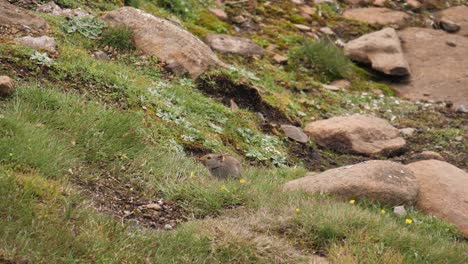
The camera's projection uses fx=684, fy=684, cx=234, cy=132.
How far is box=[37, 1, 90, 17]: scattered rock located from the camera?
7926 millimetres

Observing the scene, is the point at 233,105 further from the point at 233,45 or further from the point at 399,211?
the point at 399,211

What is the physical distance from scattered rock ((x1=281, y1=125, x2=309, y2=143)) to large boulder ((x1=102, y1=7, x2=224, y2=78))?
1.14 m

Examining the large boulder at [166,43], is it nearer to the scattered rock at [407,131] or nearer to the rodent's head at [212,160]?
the rodent's head at [212,160]

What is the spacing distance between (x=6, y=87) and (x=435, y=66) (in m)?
8.01

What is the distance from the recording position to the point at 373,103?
32.7 ft

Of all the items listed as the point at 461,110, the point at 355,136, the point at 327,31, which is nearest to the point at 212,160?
the point at 355,136

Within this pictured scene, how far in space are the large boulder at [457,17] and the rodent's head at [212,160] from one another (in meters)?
8.55

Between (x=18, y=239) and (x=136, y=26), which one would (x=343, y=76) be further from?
(x=18, y=239)

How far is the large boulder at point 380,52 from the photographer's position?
1102 centimetres

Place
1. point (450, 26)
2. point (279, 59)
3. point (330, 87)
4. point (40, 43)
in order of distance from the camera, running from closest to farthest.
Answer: point (40, 43) < point (330, 87) < point (279, 59) < point (450, 26)

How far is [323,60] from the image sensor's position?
10594 millimetres

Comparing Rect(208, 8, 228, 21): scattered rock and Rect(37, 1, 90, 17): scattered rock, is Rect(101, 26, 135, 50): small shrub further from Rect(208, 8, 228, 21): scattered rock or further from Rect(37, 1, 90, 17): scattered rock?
Rect(208, 8, 228, 21): scattered rock

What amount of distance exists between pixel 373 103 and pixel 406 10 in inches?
183

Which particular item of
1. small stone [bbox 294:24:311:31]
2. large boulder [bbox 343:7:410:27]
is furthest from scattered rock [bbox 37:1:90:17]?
large boulder [bbox 343:7:410:27]
